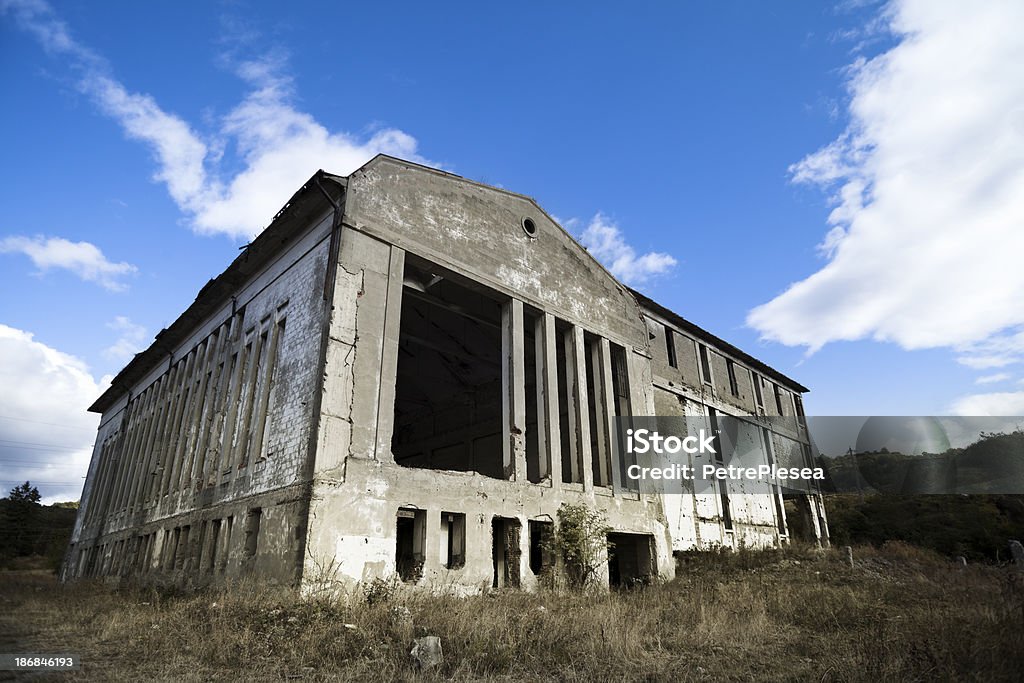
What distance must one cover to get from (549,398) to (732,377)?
14083 millimetres

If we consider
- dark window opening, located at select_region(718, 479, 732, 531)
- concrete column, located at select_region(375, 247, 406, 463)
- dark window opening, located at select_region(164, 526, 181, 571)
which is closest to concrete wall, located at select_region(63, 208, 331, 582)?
dark window opening, located at select_region(164, 526, 181, 571)

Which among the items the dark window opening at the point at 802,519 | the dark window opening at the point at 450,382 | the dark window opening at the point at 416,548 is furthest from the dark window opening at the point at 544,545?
the dark window opening at the point at 802,519

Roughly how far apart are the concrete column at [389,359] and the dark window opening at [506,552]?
2927 mm

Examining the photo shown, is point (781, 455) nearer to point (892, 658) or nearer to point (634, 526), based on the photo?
point (634, 526)

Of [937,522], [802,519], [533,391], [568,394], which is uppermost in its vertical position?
[533,391]

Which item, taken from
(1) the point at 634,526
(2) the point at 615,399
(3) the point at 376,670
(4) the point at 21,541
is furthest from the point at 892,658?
(4) the point at 21,541

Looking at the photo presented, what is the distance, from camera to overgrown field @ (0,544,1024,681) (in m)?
6.00

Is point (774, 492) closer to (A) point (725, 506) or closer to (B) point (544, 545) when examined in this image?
(A) point (725, 506)

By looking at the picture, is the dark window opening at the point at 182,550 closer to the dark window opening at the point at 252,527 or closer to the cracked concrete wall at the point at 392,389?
the dark window opening at the point at 252,527

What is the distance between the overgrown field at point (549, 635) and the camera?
6004mm

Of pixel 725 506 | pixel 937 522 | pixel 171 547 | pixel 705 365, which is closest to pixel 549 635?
pixel 171 547

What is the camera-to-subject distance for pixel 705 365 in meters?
24.0

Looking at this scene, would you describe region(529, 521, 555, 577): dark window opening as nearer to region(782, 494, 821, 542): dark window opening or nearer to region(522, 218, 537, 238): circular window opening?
region(522, 218, 537, 238): circular window opening

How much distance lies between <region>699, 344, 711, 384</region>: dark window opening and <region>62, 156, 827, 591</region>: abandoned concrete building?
226 millimetres
